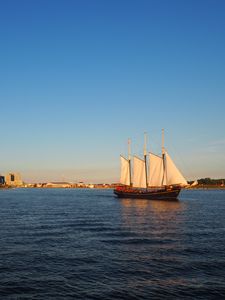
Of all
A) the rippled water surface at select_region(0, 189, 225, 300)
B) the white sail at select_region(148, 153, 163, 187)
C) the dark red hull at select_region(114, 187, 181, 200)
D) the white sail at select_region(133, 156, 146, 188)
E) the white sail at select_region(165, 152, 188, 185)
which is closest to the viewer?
the rippled water surface at select_region(0, 189, 225, 300)

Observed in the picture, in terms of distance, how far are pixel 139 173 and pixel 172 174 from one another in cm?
2359

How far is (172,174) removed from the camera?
12500cm

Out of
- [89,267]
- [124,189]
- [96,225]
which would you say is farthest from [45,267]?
[124,189]

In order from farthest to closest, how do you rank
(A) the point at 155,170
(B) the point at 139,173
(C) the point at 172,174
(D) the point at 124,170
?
1. (D) the point at 124,170
2. (B) the point at 139,173
3. (A) the point at 155,170
4. (C) the point at 172,174

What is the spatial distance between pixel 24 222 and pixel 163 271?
112 feet

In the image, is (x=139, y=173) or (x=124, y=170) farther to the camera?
(x=124, y=170)

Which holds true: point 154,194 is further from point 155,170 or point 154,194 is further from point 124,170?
point 124,170

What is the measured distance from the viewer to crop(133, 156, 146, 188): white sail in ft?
474

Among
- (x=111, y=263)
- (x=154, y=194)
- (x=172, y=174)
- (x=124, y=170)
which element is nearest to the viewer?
(x=111, y=263)

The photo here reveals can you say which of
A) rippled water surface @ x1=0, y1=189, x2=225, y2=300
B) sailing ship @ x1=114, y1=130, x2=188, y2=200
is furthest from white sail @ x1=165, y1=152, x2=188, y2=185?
rippled water surface @ x1=0, y1=189, x2=225, y2=300

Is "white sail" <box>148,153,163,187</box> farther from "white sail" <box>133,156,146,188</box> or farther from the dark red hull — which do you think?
"white sail" <box>133,156,146,188</box>

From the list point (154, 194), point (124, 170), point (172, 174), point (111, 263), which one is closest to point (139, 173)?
point (124, 170)

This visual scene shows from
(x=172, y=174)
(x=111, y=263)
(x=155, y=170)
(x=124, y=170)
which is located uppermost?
(x=124, y=170)

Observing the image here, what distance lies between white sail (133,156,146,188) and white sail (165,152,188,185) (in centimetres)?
1862
